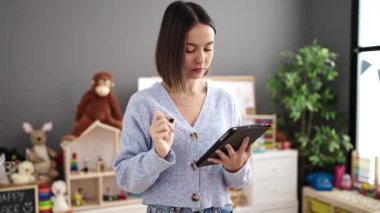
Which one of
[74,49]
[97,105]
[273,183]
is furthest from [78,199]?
[273,183]

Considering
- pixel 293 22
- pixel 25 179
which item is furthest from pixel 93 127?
pixel 293 22

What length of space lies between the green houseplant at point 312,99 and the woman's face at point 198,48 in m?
1.73

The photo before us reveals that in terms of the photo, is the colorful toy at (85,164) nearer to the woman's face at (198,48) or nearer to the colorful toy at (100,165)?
the colorful toy at (100,165)

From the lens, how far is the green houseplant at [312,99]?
2.68m

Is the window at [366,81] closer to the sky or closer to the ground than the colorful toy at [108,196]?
closer to the sky

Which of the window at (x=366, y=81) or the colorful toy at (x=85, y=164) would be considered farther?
the window at (x=366, y=81)

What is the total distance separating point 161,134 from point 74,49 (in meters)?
1.75

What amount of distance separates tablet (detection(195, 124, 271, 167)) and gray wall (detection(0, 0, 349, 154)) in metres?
1.69

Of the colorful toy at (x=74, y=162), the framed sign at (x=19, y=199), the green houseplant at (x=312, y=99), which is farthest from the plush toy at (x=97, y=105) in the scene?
the green houseplant at (x=312, y=99)

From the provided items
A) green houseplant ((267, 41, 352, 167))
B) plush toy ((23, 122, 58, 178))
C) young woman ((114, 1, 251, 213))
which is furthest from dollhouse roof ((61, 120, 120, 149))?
Answer: young woman ((114, 1, 251, 213))

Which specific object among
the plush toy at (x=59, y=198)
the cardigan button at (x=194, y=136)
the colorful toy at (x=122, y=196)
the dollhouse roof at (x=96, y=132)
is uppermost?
the cardigan button at (x=194, y=136)

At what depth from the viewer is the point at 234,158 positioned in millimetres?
1021

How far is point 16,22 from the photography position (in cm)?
229

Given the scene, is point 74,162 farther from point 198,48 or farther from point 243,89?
point 198,48
